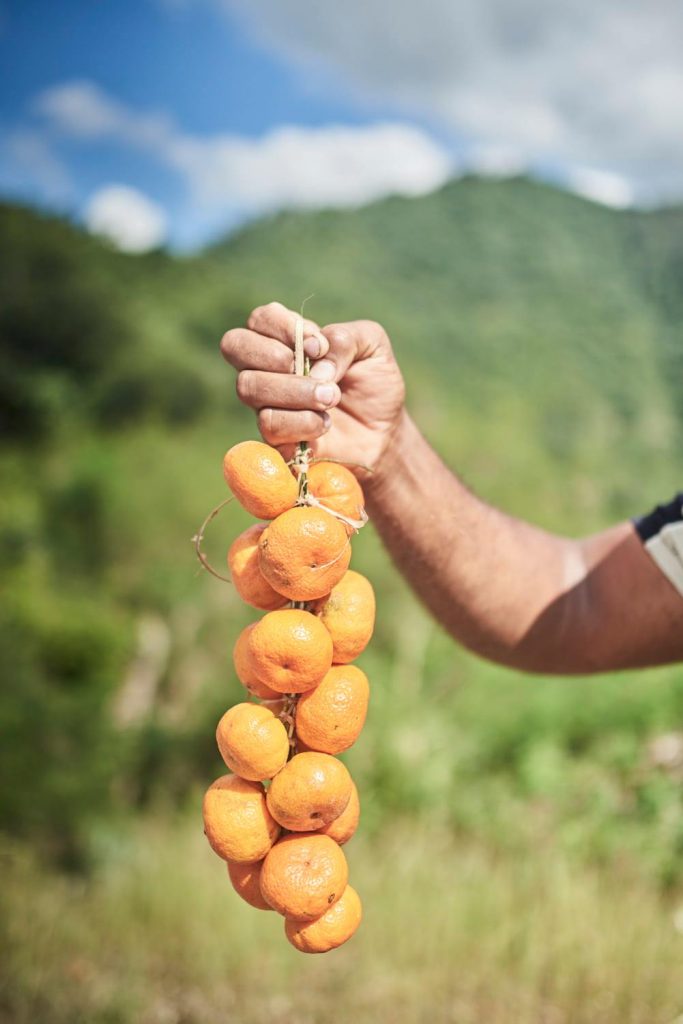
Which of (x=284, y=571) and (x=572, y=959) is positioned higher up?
(x=284, y=571)

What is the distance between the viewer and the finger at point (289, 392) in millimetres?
1389

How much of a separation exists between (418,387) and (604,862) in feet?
75.8

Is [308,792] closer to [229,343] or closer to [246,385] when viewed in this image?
[246,385]

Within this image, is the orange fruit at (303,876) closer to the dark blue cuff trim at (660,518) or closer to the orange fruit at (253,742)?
the orange fruit at (253,742)

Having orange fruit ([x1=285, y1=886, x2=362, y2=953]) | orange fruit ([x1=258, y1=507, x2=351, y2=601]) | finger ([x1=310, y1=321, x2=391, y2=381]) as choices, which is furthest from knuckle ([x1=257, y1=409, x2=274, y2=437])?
orange fruit ([x1=285, y1=886, x2=362, y2=953])

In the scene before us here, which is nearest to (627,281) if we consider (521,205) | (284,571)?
(521,205)

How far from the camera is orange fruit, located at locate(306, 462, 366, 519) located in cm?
137

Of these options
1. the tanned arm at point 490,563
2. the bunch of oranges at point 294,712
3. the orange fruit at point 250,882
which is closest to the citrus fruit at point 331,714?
the bunch of oranges at point 294,712

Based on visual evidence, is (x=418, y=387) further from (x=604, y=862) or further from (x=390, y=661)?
(x=604, y=862)

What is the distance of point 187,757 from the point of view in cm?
828

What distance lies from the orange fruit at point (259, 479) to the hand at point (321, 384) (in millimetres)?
120

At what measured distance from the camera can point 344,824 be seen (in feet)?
4.42

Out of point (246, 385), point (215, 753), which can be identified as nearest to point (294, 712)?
point (246, 385)

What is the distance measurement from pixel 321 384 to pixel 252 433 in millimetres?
20664
